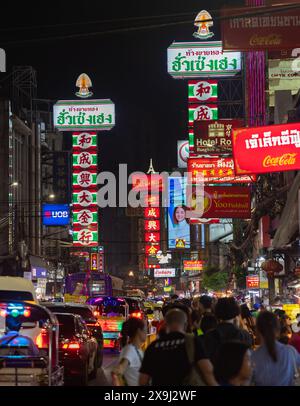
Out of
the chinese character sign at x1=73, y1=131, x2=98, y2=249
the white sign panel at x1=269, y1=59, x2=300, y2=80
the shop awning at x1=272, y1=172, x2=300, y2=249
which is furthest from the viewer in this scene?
the chinese character sign at x1=73, y1=131, x2=98, y2=249

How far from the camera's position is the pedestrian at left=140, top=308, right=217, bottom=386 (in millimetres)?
7168

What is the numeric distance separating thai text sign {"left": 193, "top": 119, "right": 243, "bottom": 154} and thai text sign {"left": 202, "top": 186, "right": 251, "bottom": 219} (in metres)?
5.47

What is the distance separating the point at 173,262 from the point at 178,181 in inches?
2234

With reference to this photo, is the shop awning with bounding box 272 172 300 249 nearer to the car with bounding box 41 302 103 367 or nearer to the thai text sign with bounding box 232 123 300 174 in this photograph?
the thai text sign with bounding box 232 123 300 174

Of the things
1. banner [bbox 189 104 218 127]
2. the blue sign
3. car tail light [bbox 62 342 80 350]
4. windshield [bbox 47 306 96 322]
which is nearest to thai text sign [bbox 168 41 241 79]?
banner [bbox 189 104 218 127]

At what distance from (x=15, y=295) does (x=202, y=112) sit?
29386mm

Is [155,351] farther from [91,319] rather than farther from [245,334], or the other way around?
[91,319]

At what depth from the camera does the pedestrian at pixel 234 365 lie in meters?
6.39

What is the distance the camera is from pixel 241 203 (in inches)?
1194

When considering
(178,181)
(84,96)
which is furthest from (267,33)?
(178,181)

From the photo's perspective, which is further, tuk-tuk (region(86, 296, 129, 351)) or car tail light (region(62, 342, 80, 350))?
tuk-tuk (region(86, 296, 129, 351))

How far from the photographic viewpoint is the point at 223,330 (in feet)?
30.6

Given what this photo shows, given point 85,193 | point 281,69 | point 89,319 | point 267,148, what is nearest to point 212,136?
point 281,69

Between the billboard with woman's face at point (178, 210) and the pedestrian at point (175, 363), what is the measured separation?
3440 centimetres
